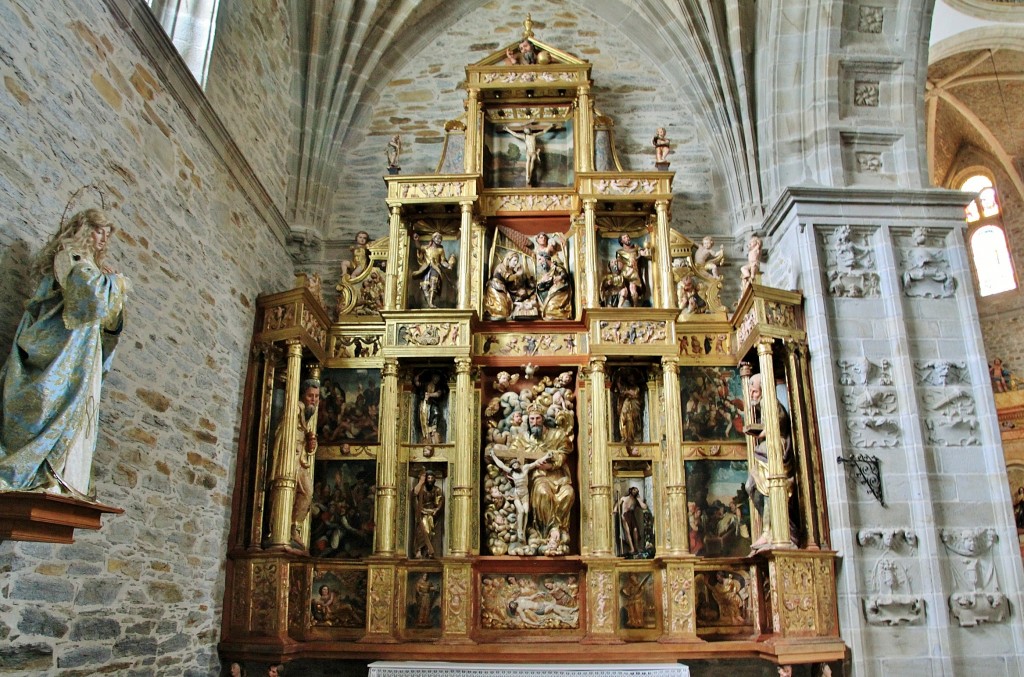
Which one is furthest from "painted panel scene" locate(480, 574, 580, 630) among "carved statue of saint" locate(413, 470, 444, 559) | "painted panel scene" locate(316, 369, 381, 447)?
"painted panel scene" locate(316, 369, 381, 447)

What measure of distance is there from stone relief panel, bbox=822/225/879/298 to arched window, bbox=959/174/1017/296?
1115 centimetres

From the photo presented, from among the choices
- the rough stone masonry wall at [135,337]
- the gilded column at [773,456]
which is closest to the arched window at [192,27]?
the rough stone masonry wall at [135,337]

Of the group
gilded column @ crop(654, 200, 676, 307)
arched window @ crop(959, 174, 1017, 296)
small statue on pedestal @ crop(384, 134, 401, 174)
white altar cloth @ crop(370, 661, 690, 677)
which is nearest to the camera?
white altar cloth @ crop(370, 661, 690, 677)

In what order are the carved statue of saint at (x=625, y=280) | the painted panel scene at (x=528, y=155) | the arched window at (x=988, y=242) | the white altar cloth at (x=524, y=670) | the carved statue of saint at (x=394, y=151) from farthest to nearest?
the arched window at (x=988, y=242) < the painted panel scene at (x=528, y=155) < the carved statue of saint at (x=394, y=151) < the carved statue of saint at (x=625, y=280) < the white altar cloth at (x=524, y=670)

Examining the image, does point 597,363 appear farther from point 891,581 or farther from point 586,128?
point 891,581

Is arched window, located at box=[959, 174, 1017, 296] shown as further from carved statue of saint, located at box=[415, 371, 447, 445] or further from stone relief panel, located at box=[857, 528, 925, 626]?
carved statue of saint, located at box=[415, 371, 447, 445]

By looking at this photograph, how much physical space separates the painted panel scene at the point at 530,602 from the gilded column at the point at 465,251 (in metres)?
3.11

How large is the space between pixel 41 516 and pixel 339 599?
456cm

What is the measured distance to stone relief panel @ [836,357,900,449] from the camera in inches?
344

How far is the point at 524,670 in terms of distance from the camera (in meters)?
8.01

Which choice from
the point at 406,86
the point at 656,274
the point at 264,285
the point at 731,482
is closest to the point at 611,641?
the point at 731,482

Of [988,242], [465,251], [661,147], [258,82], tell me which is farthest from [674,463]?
[988,242]

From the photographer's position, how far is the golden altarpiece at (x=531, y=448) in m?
8.52

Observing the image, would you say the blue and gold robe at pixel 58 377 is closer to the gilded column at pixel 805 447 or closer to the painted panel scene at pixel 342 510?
the painted panel scene at pixel 342 510
